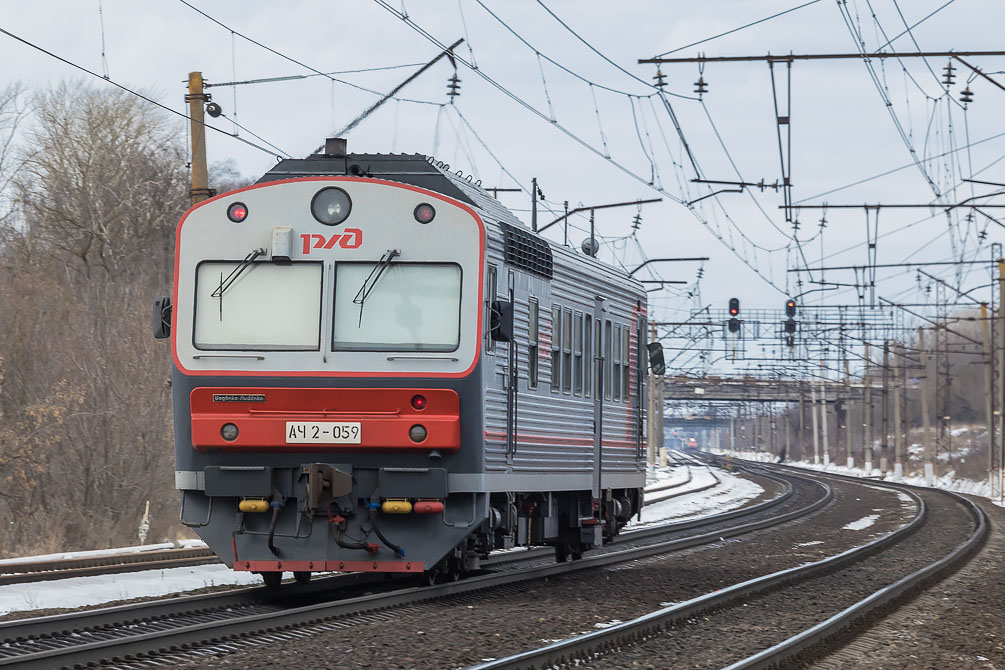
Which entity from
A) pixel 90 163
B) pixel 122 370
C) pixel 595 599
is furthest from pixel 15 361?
pixel 595 599

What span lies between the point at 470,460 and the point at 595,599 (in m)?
2.15

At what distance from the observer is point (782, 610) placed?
12.4m

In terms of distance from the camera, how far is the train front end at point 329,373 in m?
11.1

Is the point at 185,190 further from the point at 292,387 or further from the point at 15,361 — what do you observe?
the point at 292,387

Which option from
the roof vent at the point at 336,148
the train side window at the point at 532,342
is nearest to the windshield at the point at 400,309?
the roof vent at the point at 336,148

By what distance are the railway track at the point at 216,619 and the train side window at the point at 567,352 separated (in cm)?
195

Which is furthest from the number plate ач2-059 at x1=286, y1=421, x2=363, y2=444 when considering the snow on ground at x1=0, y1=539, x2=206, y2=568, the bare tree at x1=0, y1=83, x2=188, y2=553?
the bare tree at x1=0, y1=83, x2=188, y2=553

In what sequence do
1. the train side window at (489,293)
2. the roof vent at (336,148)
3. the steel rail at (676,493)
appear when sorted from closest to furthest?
the train side window at (489,293) < the roof vent at (336,148) < the steel rail at (676,493)

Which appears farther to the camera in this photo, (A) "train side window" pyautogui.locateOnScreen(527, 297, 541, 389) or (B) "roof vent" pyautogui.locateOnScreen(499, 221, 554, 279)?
(A) "train side window" pyautogui.locateOnScreen(527, 297, 541, 389)

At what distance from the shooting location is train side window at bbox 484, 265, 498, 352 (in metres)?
11.5

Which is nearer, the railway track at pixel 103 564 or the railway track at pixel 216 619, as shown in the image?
the railway track at pixel 216 619

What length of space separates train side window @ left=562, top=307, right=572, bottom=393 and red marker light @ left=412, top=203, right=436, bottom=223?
2.97 metres

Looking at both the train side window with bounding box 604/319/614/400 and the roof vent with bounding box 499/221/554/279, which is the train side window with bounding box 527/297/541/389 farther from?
the train side window with bounding box 604/319/614/400

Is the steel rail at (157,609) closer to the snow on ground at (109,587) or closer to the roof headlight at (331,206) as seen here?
the snow on ground at (109,587)
